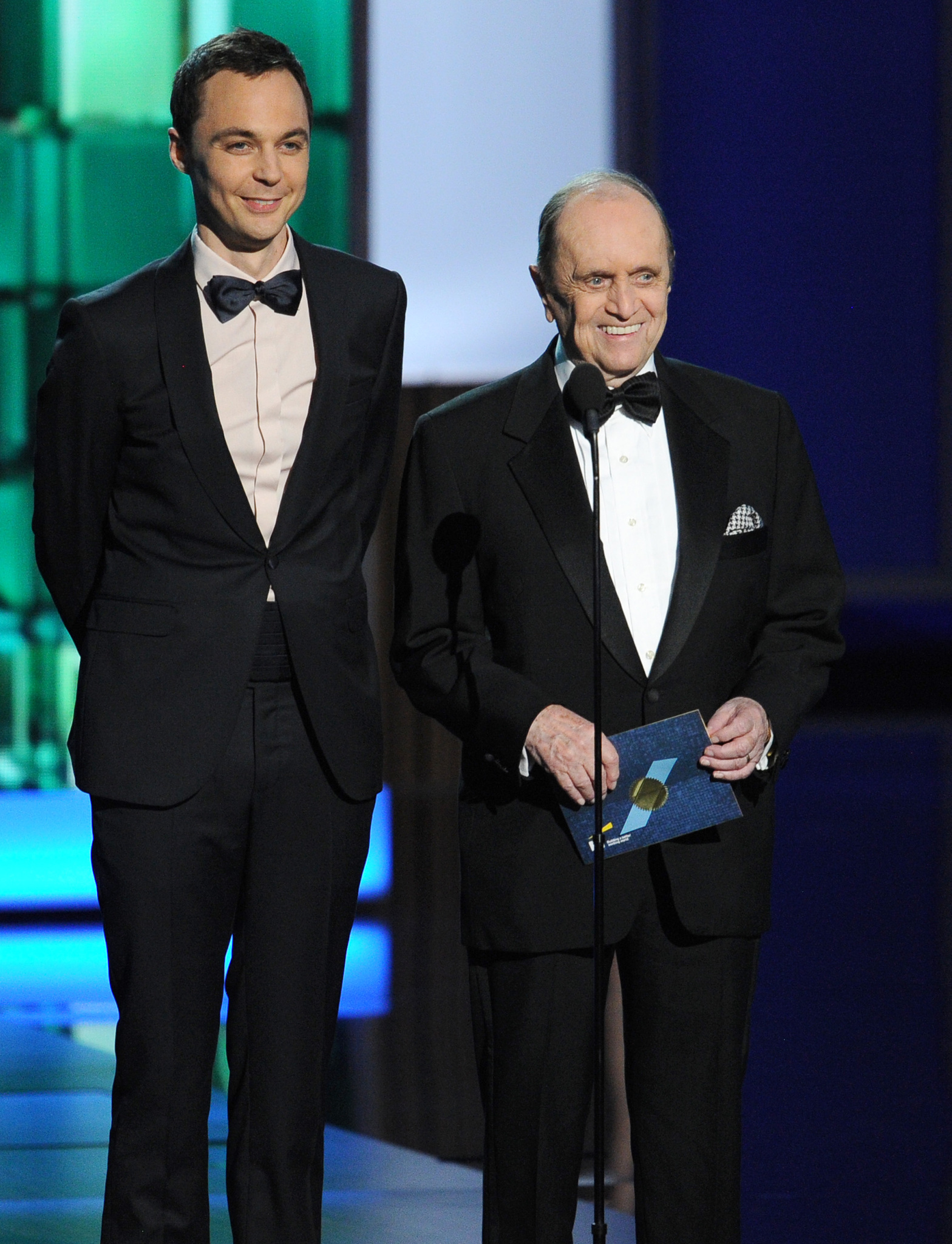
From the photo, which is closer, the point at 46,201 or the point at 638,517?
the point at 638,517

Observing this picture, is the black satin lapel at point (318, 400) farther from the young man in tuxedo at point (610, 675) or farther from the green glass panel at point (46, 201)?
the green glass panel at point (46, 201)

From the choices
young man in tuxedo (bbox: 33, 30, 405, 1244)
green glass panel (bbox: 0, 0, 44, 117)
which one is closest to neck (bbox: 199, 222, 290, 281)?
young man in tuxedo (bbox: 33, 30, 405, 1244)

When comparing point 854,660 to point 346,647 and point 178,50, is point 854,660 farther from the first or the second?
point 346,647

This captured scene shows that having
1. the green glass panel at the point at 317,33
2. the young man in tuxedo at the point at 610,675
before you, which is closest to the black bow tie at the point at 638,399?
the young man in tuxedo at the point at 610,675

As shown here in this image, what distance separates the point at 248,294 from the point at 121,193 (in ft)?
17.3

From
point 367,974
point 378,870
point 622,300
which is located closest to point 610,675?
point 622,300

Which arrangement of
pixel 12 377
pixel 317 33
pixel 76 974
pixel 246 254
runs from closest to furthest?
pixel 246 254
pixel 76 974
pixel 317 33
pixel 12 377

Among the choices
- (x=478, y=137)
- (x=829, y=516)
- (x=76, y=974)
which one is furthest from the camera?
(x=829, y=516)

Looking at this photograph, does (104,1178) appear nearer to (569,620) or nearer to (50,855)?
(569,620)

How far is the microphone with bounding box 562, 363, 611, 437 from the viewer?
2041mm

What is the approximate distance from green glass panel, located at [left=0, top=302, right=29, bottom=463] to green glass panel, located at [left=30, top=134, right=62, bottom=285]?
0.20 m

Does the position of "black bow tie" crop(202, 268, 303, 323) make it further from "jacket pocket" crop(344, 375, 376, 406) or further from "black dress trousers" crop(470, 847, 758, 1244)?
"black dress trousers" crop(470, 847, 758, 1244)

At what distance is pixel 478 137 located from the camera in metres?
8.19

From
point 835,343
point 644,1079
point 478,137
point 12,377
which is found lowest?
point 644,1079
